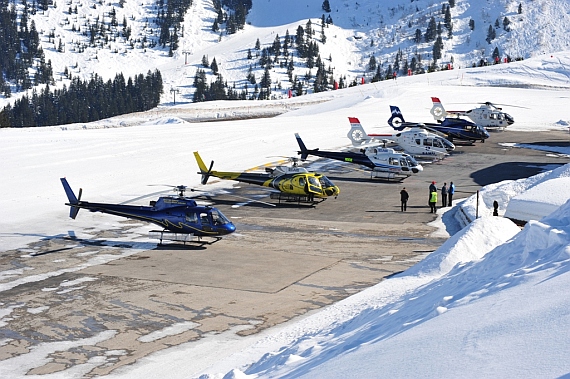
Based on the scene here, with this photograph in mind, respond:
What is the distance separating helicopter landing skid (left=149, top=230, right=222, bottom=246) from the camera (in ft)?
102

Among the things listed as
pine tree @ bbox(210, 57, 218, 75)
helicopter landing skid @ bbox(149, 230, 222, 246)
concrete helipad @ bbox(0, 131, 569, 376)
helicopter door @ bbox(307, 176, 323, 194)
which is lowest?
concrete helipad @ bbox(0, 131, 569, 376)

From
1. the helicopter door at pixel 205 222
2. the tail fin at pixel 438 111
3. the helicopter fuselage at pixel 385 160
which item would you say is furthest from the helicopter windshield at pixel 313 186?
the tail fin at pixel 438 111

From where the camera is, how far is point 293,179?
39.5 m

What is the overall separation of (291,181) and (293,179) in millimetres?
158

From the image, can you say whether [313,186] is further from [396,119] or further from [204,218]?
[396,119]

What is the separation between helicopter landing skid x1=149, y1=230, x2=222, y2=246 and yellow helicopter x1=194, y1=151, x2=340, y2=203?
268 inches

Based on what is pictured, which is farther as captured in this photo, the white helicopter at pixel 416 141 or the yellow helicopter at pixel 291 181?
the white helicopter at pixel 416 141

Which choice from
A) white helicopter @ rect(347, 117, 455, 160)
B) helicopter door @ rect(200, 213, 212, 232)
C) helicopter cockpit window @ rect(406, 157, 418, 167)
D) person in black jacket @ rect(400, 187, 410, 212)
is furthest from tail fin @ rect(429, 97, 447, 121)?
helicopter door @ rect(200, 213, 212, 232)

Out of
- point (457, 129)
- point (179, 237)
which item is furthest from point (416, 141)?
point (179, 237)

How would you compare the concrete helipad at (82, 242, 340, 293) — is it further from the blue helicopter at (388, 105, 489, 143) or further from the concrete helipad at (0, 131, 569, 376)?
the blue helicopter at (388, 105, 489, 143)

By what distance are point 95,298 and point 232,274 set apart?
4882 mm

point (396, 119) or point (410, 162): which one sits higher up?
point (396, 119)

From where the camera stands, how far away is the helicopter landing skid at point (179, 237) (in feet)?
102

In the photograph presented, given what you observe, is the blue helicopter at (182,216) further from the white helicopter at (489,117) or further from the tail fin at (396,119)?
the white helicopter at (489,117)
